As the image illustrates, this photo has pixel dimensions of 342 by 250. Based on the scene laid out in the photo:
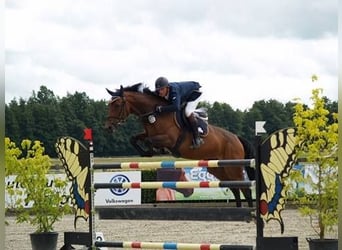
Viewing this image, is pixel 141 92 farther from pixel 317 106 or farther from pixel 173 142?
pixel 317 106

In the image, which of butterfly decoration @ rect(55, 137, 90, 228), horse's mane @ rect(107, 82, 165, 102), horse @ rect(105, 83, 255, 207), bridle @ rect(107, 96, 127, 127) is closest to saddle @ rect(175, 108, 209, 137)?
horse @ rect(105, 83, 255, 207)

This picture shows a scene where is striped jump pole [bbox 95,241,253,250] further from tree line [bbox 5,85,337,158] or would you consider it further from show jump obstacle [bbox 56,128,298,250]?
tree line [bbox 5,85,337,158]

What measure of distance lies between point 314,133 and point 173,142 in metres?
1.93

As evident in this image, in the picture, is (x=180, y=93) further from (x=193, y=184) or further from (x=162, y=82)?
(x=193, y=184)

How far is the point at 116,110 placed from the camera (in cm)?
624

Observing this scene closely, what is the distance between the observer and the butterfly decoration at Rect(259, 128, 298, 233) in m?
3.48

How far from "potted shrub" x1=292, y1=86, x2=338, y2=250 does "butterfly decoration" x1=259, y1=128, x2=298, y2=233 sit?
1.41 meters

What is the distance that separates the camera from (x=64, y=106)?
18.0 metres

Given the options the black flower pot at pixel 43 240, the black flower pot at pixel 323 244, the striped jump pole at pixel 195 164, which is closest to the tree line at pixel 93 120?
the black flower pot at pixel 43 240

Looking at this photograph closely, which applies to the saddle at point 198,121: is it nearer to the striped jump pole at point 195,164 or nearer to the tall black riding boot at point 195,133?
the tall black riding boot at point 195,133

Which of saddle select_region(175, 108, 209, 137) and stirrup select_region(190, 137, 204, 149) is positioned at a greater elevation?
saddle select_region(175, 108, 209, 137)

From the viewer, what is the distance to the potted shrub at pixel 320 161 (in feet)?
16.1

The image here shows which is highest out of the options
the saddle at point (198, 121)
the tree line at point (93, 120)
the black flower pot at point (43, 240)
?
the tree line at point (93, 120)

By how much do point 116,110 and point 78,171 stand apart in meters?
2.06
